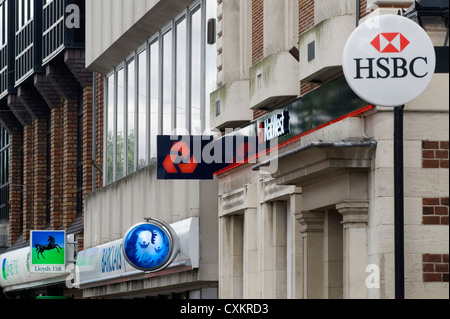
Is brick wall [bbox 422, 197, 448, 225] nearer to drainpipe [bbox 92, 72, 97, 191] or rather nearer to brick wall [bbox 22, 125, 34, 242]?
drainpipe [bbox 92, 72, 97, 191]

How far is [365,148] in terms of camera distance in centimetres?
1622

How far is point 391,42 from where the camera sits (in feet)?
43.1

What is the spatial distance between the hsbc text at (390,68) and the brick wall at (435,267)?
10.4 ft

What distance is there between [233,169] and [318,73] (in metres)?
5.40

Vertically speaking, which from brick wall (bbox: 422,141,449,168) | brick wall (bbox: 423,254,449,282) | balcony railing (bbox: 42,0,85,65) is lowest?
brick wall (bbox: 423,254,449,282)

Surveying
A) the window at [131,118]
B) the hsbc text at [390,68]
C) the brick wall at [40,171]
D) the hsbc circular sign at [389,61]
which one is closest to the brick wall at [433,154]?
the hsbc circular sign at [389,61]

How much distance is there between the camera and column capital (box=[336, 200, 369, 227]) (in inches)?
649

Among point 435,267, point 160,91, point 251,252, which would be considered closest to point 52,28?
point 160,91

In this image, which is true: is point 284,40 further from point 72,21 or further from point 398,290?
point 72,21

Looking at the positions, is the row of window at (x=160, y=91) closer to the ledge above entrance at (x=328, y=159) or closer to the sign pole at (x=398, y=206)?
the ledge above entrance at (x=328, y=159)

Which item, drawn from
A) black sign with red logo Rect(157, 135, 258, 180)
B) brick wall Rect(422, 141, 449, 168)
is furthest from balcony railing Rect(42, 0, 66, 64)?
brick wall Rect(422, 141, 449, 168)

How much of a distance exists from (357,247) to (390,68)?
13.7 feet

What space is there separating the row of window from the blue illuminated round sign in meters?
2.02
